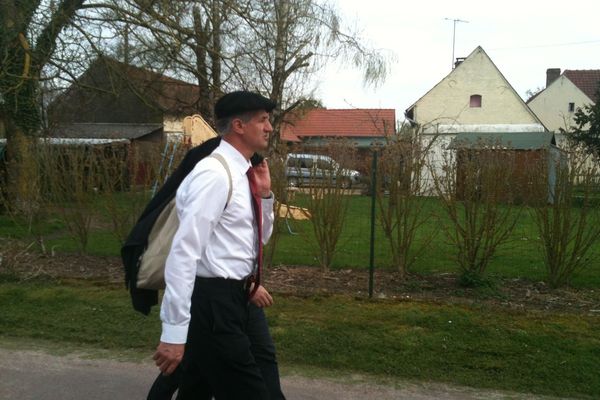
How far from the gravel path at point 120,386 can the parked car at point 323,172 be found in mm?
3042

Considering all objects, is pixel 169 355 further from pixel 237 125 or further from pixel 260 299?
pixel 237 125

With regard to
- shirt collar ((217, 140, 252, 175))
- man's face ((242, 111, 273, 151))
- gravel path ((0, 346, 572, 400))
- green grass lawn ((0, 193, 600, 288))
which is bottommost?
gravel path ((0, 346, 572, 400))

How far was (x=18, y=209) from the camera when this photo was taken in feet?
29.0

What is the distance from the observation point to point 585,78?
48156mm

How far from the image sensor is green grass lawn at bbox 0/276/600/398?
176 inches

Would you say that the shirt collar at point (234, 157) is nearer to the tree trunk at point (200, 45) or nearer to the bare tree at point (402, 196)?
the bare tree at point (402, 196)

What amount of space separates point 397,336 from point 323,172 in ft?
8.54

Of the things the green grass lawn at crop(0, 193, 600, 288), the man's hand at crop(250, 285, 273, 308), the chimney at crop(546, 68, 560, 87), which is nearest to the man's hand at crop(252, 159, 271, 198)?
the man's hand at crop(250, 285, 273, 308)

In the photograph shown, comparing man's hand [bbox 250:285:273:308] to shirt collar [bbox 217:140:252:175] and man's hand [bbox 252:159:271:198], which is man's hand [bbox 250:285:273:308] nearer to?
man's hand [bbox 252:159:271:198]

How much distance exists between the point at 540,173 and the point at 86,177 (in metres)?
5.97

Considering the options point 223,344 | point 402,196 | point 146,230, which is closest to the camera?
point 223,344

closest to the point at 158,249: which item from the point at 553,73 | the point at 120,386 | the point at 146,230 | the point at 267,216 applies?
the point at 146,230

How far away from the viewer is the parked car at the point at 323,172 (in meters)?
6.99

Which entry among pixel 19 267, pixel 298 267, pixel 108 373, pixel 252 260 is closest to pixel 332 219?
pixel 298 267
